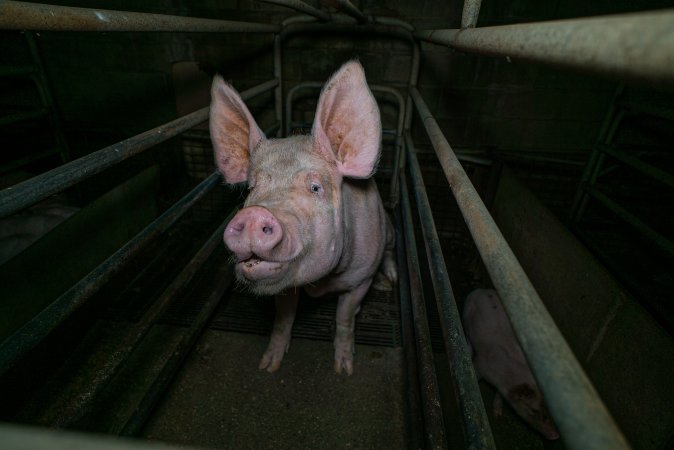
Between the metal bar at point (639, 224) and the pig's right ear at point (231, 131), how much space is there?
2610 millimetres

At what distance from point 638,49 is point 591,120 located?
498cm

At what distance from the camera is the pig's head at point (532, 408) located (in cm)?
229

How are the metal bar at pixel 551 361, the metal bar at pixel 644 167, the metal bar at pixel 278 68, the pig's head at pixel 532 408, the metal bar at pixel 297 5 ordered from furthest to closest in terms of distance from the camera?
the metal bar at pixel 278 68, the metal bar at pixel 644 167, the pig's head at pixel 532 408, the metal bar at pixel 297 5, the metal bar at pixel 551 361

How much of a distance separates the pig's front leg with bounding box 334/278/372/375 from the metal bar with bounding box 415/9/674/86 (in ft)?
6.00

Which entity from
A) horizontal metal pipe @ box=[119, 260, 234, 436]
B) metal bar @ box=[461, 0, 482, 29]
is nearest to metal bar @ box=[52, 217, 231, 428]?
horizontal metal pipe @ box=[119, 260, 234, 436]

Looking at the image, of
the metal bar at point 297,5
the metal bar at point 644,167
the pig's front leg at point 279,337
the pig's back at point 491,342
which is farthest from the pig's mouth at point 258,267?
the metal bar at point 644,167

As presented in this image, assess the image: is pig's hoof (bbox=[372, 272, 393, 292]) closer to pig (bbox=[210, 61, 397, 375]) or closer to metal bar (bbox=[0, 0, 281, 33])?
pig (bbox=[210, 61, 397, 375])

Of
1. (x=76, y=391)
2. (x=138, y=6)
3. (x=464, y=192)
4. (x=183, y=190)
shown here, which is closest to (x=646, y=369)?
(x=464, y=192)

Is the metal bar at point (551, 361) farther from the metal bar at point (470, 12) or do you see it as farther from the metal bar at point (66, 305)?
the metal bar at point (66, 305)

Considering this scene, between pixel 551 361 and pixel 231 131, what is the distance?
6.14 feet

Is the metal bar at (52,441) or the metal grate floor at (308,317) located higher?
the metal bar at (52,441)

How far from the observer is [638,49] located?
393 mm

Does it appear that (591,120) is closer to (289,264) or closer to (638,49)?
(289,264)

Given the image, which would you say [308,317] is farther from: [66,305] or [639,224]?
[639,224]
